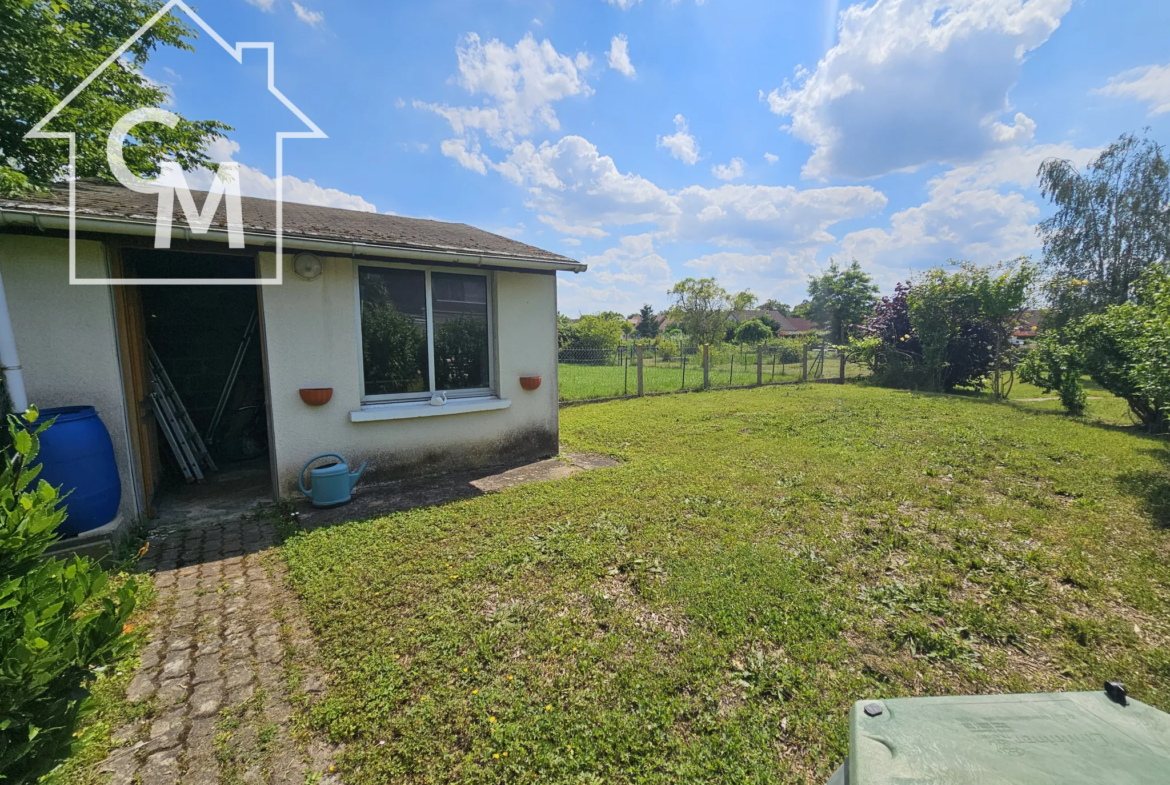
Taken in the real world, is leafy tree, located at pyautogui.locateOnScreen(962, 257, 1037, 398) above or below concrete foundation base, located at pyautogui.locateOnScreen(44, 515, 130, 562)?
above

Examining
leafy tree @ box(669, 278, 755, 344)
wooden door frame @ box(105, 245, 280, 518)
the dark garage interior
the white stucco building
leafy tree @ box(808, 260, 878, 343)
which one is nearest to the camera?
the white stucco building

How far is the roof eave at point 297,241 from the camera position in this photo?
3453 millimetres

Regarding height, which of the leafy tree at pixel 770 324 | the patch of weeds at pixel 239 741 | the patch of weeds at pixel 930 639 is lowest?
the patch of weeds at pixel 239 741

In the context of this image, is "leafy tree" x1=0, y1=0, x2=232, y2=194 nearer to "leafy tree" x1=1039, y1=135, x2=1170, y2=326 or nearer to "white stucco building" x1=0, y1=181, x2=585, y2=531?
"white stucco building" x1=0, y1=181, x2=585, y2=531

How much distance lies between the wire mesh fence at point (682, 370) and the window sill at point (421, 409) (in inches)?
231

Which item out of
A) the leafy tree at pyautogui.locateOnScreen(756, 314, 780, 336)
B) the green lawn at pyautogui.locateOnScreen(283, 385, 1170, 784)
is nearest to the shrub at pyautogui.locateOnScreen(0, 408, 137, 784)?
the green lawn at pyautogui.locateOnScreen(283, 385, 1170, 784)

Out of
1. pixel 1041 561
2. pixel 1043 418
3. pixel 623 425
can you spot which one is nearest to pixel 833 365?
pixel 1043 418

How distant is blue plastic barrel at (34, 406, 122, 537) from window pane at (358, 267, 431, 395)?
2.30 m

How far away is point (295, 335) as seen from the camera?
16.0ft

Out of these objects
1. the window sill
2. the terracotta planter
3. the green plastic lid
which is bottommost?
the green plastic lid

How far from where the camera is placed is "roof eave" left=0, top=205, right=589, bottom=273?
3.45 metres

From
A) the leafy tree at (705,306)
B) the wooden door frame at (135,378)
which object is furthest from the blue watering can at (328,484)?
the leafy tree at (705,306)

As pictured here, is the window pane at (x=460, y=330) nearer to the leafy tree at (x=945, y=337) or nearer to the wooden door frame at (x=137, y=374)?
the wooden door frame at (x=137, y=374)

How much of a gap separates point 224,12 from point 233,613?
318 inches
